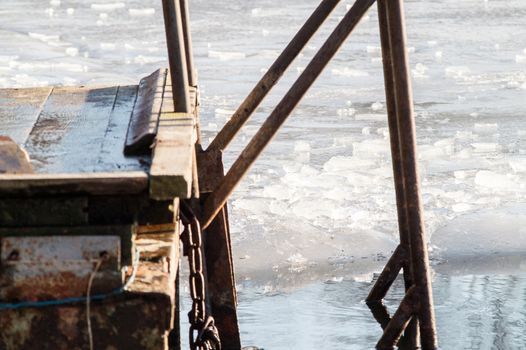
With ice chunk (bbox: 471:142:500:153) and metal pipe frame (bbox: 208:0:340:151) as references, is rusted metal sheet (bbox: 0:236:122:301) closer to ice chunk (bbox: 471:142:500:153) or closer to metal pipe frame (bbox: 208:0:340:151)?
metal pipe frame (bbox: 208:0:340:151)

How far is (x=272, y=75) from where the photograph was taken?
209 inches

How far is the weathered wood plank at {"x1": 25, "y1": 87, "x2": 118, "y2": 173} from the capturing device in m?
3.81

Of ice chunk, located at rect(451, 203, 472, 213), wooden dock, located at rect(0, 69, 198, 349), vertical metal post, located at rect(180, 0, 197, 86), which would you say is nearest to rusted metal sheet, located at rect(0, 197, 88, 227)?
wooden dock, located at rect(0, 69, 198, 349)

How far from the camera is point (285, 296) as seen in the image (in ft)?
19.9

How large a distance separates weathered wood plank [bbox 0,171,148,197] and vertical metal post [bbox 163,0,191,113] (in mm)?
990

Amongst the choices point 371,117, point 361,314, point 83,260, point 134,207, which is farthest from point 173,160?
point 371,117

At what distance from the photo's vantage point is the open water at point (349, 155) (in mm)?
5908

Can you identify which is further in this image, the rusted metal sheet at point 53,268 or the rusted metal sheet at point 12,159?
the rusted metal sheet at point 12,159

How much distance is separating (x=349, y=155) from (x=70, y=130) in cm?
507

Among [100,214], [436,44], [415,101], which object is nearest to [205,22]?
[436,44]

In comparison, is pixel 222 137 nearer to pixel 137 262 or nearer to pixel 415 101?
pixel 137 262

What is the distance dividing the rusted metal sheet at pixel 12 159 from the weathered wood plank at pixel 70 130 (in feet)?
0.35

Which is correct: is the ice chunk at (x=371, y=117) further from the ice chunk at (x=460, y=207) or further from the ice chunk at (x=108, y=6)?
the ice chunk at (x=108, y=6)

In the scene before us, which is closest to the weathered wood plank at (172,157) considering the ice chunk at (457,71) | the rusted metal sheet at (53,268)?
the rusted metal sheet at (53,268)
